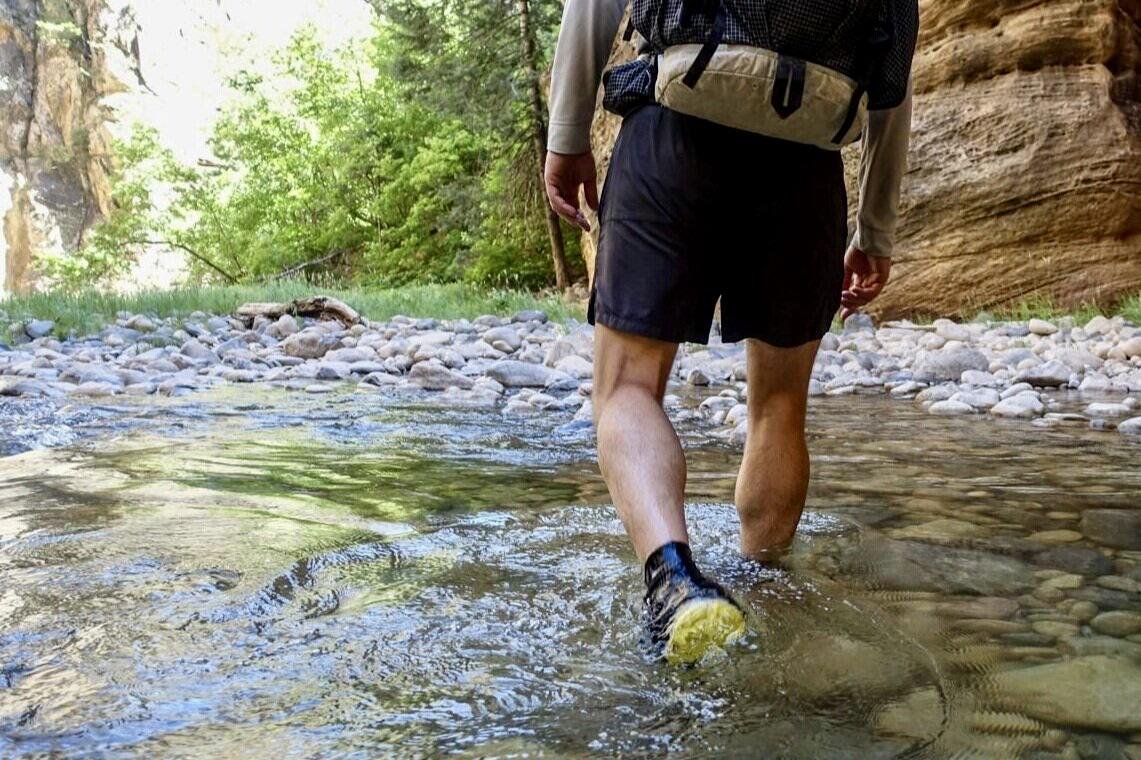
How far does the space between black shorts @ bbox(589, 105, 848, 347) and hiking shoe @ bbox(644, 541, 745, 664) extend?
44cm

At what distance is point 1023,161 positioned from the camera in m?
9.45

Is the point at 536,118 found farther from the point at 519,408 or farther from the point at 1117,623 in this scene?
the point at 1117,623

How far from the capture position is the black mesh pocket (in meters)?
1.90

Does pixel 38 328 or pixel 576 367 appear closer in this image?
pixel 576 367

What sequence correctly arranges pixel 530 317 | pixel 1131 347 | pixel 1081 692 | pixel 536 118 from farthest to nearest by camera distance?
1. pixel 536 118
2. pixel 530 317
3. pixel 1131 347
4. pixel 1081 692

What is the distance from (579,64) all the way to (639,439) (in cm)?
78

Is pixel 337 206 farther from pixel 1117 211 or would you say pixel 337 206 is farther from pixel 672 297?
pixel 672 297

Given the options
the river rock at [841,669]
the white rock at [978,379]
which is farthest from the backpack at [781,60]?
the white rock at [978,379]

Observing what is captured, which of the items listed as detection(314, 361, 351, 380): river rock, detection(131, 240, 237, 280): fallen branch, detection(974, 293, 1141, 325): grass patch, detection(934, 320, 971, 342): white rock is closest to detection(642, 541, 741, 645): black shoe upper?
detection(314, 361, 351, 380): river rock

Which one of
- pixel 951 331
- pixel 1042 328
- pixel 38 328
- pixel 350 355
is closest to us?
pixel 350 355

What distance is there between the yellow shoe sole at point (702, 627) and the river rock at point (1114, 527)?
1348 millimetres

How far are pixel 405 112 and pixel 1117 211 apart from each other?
1788 cm

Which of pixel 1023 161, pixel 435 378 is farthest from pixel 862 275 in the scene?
pixel 1023 161

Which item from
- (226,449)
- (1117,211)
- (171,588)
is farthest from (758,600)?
(1117,211)
